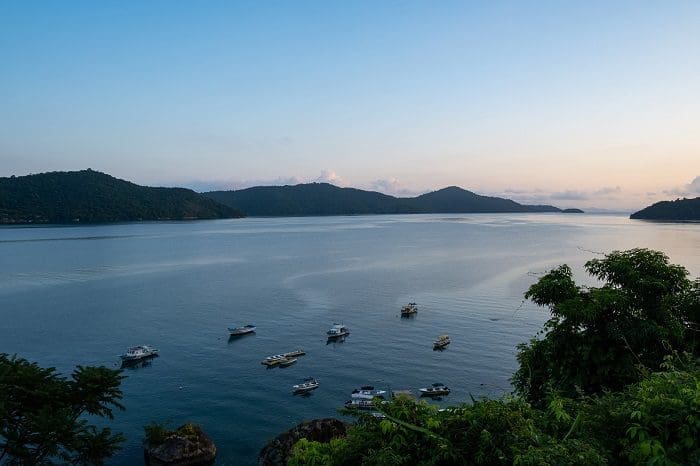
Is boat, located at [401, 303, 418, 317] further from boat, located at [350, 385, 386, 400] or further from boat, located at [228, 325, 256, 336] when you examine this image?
boat, located at [350, 385, 386, 400]

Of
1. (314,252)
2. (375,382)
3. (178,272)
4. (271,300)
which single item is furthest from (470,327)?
(314,252)

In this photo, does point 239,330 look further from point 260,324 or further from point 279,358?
point 279,358

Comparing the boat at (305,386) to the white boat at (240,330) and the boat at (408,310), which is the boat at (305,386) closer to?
the white boat at (240,330)

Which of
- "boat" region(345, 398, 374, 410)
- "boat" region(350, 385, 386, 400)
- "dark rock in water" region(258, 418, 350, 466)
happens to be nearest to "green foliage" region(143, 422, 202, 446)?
"dark rock in water" region(258, 418, 350, 466)

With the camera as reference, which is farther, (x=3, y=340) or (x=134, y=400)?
(x=3, y=340)

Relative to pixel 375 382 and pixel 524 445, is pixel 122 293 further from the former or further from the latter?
pixel 524 445

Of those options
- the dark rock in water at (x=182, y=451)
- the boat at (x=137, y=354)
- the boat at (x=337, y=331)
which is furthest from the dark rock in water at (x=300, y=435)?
the boat at (x=337, y=331)
